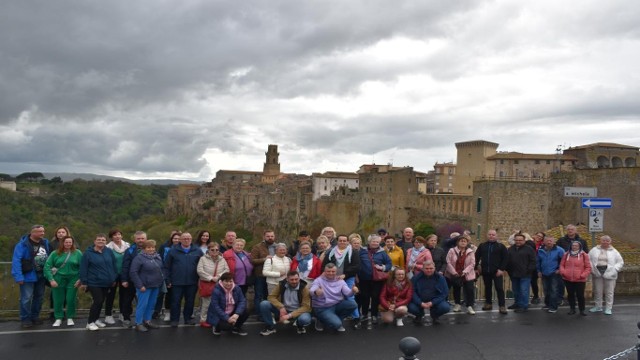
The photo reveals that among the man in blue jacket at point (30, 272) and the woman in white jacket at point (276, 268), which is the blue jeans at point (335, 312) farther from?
the man in blue jacket at point (30, 272)

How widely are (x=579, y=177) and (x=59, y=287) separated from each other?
2593 centimetres

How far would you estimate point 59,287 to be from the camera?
9.95 m

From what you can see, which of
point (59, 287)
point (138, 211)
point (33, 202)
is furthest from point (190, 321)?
point (138, 211)

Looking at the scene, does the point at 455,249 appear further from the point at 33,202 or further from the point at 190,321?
the point at 33,202

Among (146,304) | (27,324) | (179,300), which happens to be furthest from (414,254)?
(27,324)

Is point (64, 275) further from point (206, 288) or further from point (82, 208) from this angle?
point (82, 208)

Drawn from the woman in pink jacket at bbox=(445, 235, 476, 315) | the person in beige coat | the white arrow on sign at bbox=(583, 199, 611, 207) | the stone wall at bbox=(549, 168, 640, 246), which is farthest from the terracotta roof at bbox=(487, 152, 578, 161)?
the person in beige coat

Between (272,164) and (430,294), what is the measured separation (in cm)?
13761

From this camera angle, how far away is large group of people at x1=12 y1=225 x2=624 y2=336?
9773 mm

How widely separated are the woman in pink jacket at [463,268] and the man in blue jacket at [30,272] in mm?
8055

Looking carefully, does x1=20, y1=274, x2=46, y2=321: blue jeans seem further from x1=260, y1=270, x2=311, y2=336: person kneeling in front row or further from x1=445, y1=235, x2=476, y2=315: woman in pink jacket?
x1=445, y1=235, x2=476, y2=315: woman in pink jacket

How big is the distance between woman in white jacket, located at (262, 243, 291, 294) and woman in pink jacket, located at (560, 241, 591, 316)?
19.7 feet

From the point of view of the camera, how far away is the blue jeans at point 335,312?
9789mm

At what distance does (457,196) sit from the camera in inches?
2223
